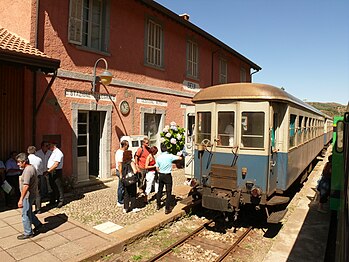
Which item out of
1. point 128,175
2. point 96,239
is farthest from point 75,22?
point 96,239

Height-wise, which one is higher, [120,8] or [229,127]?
[120,8]

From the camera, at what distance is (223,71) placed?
17953mm

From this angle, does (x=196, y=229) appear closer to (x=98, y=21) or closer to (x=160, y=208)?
(x=160, y=208)

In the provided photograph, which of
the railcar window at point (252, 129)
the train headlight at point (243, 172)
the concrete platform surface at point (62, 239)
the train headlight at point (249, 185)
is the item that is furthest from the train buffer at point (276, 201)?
the concrete platform surface at point (62, 239)

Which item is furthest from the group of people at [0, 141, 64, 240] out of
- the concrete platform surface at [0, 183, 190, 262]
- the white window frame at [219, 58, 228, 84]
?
the white window frame at [219, 58, 228, 84]

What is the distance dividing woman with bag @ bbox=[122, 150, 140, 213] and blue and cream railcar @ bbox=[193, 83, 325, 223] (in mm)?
1610

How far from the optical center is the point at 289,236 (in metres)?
5.67

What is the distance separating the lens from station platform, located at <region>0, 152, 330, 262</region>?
4.61 m

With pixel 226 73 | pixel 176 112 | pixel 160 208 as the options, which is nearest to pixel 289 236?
pixel 160 208

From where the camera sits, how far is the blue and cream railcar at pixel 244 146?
5.98m

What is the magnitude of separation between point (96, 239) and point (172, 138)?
21.6 ft

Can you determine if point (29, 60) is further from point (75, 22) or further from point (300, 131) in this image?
point (300, 131)

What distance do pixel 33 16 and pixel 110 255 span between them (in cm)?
640

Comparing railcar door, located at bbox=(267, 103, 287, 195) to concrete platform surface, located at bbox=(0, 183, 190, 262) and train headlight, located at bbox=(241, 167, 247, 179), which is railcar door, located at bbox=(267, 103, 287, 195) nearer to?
train headlight, located at bbox=(241, 167, 247, 179)
